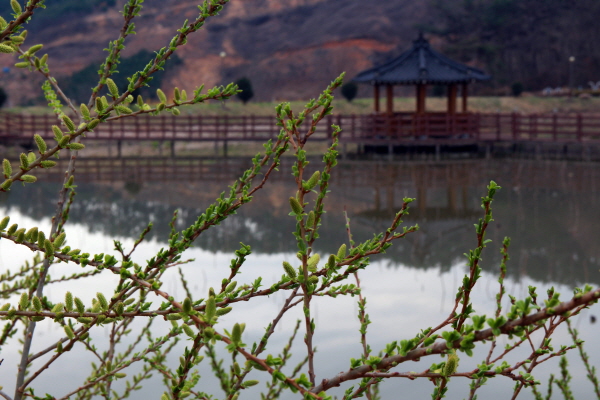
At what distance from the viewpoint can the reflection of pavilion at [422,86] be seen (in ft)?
84.6

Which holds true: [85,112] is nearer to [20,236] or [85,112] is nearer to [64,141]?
[64,141]

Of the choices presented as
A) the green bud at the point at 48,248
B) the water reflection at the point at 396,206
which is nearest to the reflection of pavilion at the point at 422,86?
the water reflection at the point at 396,206

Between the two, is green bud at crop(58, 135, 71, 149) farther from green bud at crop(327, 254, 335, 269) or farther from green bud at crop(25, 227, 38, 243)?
green bud at crop(327, 254, 335, 269)

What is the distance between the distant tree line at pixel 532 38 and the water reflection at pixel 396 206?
26.9m

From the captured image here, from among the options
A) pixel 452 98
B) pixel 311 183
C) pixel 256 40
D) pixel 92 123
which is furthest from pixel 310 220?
pixel 256 40

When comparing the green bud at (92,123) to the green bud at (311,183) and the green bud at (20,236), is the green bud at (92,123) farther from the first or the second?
the green bud at (311,183)

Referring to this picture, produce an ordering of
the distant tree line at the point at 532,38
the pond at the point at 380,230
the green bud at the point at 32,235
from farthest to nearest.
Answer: the distant tree line at the point at 532,38, the pond at the point at 380,230, the green bud at the point at 32,235

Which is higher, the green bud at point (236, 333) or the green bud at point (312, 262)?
the green bud at point (312, 262)

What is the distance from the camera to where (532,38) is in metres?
50.4

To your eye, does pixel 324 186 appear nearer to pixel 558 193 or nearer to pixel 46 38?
pixel 558 193

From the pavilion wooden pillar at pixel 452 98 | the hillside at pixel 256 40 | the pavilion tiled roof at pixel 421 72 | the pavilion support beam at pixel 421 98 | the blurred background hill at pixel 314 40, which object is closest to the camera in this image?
the pavilion tiled roof at pixel 421 72

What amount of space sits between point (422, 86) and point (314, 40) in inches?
1327

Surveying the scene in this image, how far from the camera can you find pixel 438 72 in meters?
26.0

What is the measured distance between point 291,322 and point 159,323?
4.76 ft
